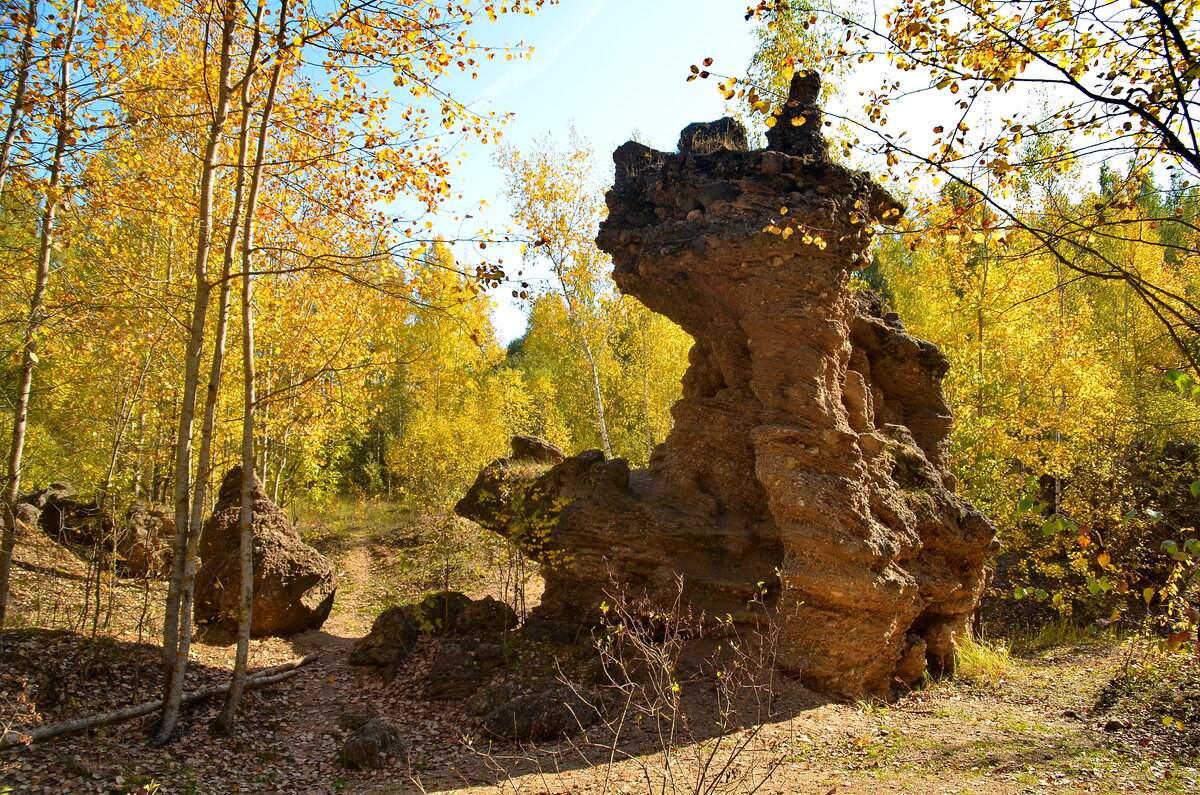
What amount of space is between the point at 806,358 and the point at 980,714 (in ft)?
16.1

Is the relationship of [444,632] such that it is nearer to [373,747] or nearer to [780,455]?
[373,747]

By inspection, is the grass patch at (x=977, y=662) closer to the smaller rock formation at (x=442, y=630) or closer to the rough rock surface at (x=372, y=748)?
the smaller rock formation at (x=442, y=630)

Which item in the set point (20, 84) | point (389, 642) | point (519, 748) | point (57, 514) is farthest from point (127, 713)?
point (57, 514)

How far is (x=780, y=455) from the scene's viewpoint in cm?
915

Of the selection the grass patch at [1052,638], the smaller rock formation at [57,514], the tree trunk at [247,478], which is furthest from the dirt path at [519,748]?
the smaller rock formation at [57,514]

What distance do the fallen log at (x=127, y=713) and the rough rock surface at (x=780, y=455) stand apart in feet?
12.1

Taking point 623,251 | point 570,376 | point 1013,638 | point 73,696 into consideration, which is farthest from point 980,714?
point 570,376

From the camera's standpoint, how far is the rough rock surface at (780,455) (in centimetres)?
880

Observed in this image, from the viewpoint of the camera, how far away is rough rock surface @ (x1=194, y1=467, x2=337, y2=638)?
10.8 m

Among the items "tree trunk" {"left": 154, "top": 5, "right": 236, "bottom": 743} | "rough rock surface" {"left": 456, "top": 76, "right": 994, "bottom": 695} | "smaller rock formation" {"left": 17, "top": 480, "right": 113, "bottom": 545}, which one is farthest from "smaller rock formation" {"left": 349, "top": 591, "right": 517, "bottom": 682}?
"smaller rock formation" {"left": 17, "top": 480, "right": 113, "bottom": 545}

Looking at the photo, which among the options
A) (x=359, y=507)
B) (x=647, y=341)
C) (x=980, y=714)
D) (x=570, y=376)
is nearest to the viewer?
(x=980, y=714)

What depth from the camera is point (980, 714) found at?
8.68 metres

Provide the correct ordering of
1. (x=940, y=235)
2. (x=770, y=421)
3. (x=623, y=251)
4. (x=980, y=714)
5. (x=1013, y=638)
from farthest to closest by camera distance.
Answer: (x=1013, y=638), (x=623, y=251), (x=770, y=421), (x=980, y=714), (x=940, y=235)

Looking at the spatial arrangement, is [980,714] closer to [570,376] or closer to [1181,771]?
[1181,771]
